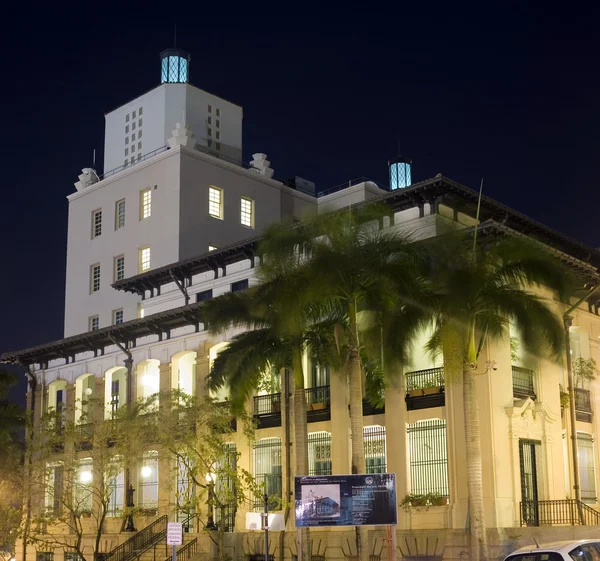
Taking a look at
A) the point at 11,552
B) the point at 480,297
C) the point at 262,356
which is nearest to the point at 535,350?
the point at 480,297

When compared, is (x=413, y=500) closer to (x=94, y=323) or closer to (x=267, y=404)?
(x=267, y=404)

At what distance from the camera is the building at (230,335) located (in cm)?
3306

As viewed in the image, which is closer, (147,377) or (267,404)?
(267,404)

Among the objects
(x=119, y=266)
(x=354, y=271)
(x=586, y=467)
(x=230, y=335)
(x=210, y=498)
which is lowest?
(x=210, y=498)

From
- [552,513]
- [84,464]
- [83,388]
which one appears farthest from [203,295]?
[552,513]

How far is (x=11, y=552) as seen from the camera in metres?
49.0

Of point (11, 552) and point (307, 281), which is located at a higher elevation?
point (307, 281)

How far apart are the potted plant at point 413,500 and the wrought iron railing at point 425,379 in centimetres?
345

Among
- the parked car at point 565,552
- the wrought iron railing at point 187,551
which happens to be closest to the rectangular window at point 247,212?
the wrought iron railing at point 187,551

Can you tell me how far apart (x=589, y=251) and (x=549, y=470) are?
10.0 meters

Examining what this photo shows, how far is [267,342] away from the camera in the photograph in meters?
33.8

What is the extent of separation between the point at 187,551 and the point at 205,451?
194 inches

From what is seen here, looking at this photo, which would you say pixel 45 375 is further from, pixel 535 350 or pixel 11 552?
pixel 535 350

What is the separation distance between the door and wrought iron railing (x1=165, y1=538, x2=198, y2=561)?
41.9ft
